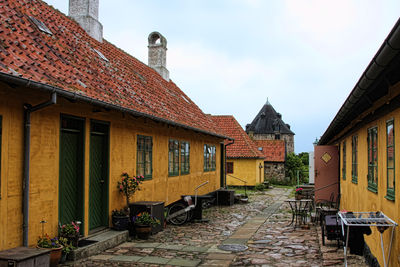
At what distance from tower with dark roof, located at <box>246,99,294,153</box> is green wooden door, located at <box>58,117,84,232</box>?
69592mm

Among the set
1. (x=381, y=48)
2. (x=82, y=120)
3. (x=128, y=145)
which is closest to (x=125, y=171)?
(x=128, y=145)

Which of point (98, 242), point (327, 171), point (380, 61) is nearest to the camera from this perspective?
point (380, 61)

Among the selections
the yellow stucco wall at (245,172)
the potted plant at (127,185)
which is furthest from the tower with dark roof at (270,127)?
the potted plant at (127,185)

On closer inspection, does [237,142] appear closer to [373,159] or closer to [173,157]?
[173,157]

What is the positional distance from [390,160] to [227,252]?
12.5ft

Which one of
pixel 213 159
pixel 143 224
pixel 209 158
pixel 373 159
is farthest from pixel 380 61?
pixel 213 159

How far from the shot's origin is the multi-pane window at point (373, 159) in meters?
6.37

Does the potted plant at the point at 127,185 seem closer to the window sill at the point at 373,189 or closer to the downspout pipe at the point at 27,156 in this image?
the downspout pipe at the point at 27,156

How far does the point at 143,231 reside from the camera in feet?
28.3

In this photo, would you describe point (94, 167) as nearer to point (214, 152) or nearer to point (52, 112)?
point (52, 112)

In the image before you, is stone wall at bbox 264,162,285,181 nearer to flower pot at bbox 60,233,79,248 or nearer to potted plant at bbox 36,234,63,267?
flower pot at bbox 60,233,79,248

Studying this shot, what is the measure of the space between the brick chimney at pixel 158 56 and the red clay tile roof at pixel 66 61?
Answer: 4466 mm

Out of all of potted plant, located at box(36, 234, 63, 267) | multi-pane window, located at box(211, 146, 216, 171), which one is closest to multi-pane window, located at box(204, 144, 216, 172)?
multi-pane window, located at box(211, 146, 216, 171)

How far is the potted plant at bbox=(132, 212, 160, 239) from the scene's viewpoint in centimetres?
860
